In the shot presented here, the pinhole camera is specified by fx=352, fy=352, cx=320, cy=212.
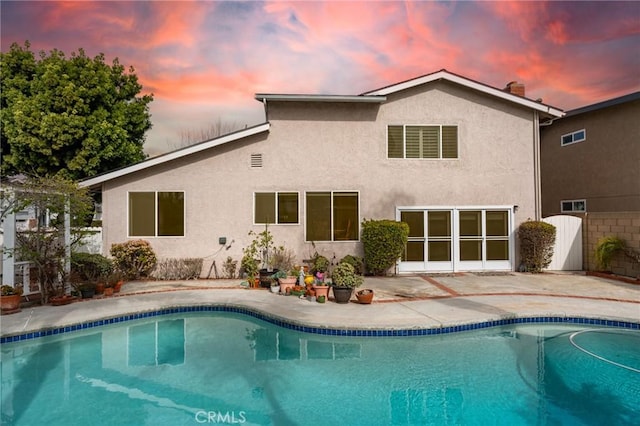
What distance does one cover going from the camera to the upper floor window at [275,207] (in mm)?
11945

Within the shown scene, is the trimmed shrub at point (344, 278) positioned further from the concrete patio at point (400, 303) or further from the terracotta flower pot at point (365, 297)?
the concrete patio at point (400, 303)

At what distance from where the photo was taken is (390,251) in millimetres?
11555

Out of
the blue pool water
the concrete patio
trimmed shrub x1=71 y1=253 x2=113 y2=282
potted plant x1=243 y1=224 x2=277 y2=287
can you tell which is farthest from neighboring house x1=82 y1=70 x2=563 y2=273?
the blue pool water

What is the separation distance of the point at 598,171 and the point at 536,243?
594 cm

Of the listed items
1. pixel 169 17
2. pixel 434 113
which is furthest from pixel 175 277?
pixel 169 17

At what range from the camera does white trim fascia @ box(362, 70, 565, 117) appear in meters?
12.1

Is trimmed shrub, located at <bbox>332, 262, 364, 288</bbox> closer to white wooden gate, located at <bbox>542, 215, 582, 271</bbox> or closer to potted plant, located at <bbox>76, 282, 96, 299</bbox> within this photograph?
potted plant, located at <bbox>76, 282, 96, 299</bbox>

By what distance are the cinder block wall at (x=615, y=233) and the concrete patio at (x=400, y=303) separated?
81cm

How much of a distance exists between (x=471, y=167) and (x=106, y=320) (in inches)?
470

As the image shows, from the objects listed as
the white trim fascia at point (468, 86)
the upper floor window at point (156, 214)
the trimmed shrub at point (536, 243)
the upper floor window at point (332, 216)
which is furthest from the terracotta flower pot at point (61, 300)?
the trimmed shrub at point (536, 243)

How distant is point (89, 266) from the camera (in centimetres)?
1004

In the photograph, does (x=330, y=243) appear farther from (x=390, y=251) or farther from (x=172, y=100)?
(x=172, y=100)

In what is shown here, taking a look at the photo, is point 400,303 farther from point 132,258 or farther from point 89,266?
point 89,266

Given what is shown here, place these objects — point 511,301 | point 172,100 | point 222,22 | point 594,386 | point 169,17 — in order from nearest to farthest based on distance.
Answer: point 594,386, point 511,301, point 169,17, point 222,22, point 172,100
